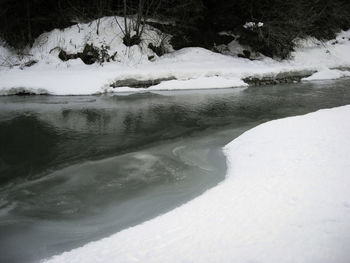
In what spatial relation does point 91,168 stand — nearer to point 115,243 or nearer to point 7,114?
point 115,243

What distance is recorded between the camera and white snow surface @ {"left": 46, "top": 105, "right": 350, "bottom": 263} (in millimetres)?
3908

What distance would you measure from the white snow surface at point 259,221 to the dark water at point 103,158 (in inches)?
18.2

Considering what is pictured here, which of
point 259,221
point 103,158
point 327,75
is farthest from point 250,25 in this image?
point 259,221

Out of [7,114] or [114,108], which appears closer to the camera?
[7,114]

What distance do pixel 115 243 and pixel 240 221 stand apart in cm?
162

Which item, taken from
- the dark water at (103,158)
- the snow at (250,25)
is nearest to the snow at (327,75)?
the snow at (250,25)

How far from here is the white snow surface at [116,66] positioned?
13883 mm

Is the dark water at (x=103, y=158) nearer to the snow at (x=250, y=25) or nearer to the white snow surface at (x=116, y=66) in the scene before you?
the white snow surface at (x=116, y=66)

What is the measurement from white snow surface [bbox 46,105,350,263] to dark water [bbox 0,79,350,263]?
462mm

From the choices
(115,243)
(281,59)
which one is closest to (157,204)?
(115,243)

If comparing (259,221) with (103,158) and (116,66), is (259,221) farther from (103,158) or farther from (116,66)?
(116,66)

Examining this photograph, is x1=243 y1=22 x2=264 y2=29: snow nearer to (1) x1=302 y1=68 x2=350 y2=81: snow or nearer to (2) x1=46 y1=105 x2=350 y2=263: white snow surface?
(1) x1=302 y1=68 x2=350 y2=81: snow

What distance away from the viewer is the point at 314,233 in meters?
4.19

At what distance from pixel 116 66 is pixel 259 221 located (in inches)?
534
